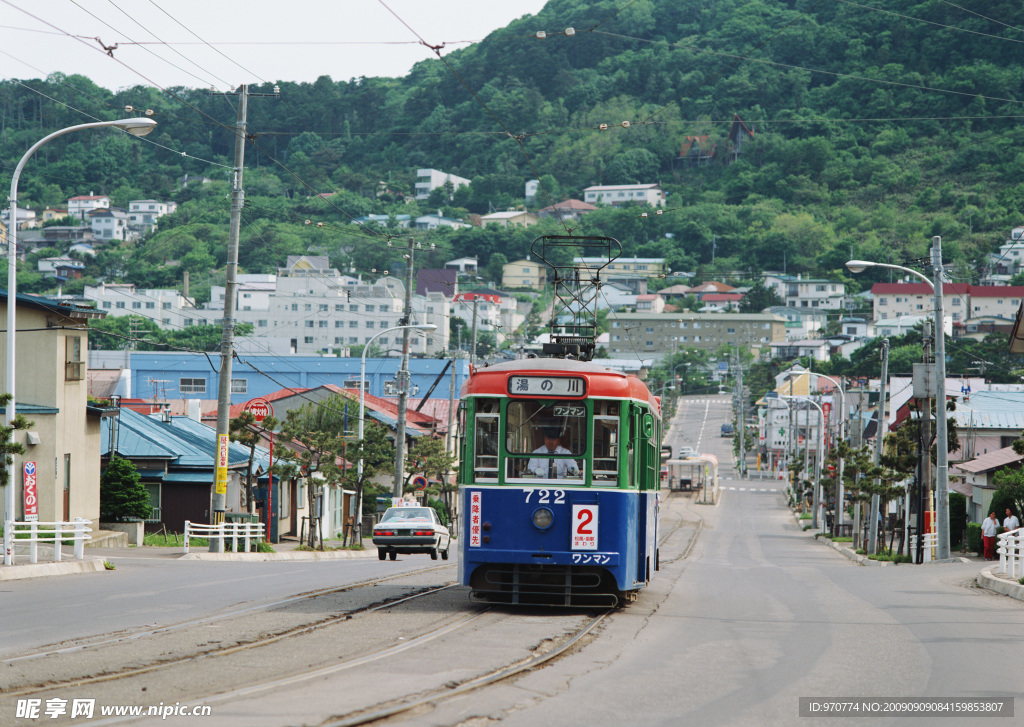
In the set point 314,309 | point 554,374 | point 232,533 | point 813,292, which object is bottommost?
point 232,533

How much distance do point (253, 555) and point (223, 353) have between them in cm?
548

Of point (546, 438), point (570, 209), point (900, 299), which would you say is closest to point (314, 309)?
point (570, 209)

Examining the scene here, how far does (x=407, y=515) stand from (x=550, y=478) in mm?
16969

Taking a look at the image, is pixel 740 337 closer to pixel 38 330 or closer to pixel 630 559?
pixel 38 330

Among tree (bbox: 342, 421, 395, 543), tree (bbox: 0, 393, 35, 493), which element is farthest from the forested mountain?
tree (bbox: 0, 393, 35, 493)

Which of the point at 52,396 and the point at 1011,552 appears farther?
the point at 52,396

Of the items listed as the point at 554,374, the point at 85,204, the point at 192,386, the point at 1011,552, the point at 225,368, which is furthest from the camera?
the point at 85,204

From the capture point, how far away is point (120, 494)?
36.1 metres

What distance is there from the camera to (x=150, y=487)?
39375 mm

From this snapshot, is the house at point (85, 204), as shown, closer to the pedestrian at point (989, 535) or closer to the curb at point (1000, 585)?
the pedestrian at point (989, 535)

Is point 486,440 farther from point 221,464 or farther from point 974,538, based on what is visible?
point 974,538

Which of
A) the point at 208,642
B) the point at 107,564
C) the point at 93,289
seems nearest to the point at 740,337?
the point at 93,289

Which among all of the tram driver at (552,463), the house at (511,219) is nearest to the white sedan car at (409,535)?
the tram driver at (552,463)

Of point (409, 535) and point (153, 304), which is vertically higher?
point (153, 304)
